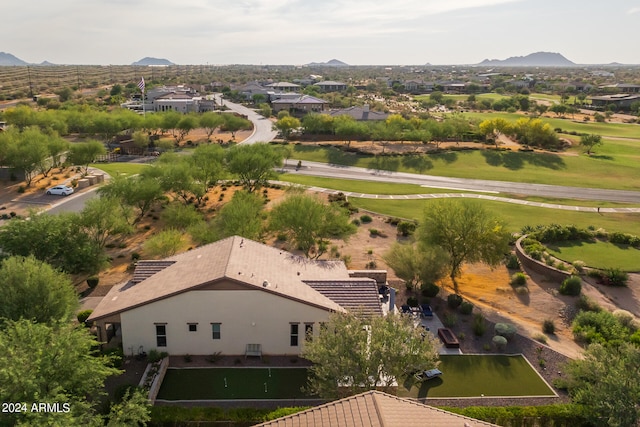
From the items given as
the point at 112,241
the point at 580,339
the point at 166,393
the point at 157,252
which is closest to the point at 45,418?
the point at 166,393

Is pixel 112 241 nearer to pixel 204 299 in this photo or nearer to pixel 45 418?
pixel 204 299

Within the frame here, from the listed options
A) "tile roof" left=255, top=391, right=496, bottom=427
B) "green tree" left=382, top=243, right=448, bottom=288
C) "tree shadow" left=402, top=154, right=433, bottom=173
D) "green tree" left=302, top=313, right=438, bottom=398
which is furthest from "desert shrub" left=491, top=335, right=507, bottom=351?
A: "tree shadow" left=402, top=154, right=433, bottom=173

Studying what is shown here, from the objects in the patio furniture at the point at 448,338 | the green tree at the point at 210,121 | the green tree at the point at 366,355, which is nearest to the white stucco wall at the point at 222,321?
the green tree at the point at 366,355

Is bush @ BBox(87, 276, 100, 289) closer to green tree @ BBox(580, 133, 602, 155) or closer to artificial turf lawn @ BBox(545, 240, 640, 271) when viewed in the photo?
artificial turf lawn @ BBox(545, 240, 640, 271)

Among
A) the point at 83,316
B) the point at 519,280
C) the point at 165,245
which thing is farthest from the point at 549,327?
the point at 83,316

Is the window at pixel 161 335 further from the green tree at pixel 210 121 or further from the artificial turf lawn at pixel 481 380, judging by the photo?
the green tree at pixel 210 121
